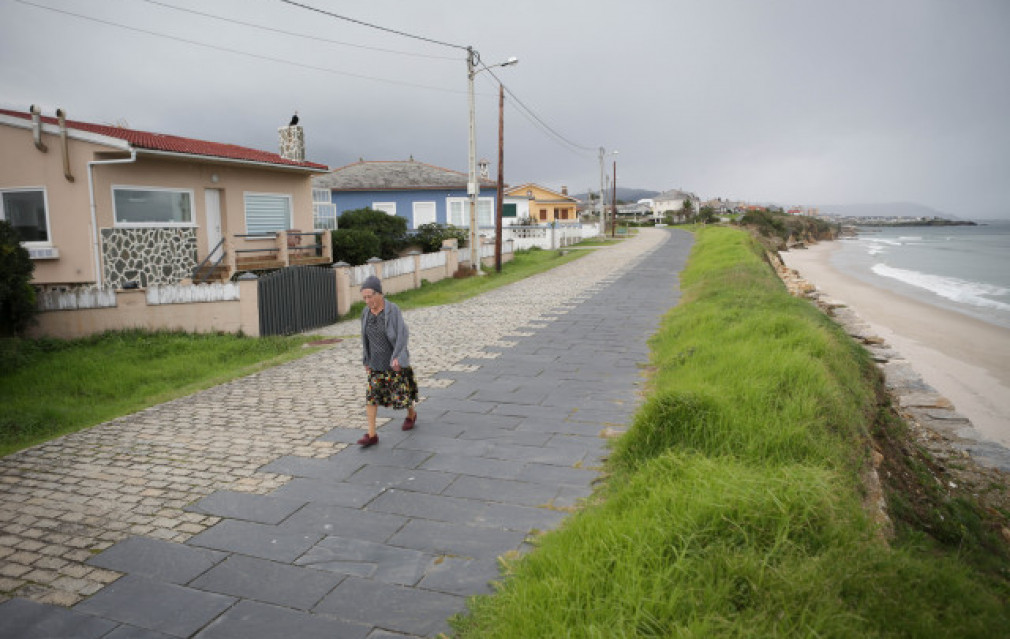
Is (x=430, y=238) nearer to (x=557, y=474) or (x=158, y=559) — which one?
(x=557, y=474)

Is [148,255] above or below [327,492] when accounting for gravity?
above

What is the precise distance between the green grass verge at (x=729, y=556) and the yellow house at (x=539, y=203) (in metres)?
47.0

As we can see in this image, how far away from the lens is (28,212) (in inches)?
547

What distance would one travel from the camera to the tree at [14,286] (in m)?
10.7

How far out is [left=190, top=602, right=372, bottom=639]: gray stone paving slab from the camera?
337 cm

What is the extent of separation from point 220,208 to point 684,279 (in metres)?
13.6

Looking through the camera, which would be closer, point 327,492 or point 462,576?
point 462,576

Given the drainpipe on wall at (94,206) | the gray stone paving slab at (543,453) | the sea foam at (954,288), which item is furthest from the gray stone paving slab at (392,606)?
the sea foam at (954,288)

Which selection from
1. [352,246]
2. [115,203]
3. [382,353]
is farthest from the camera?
[352,246]

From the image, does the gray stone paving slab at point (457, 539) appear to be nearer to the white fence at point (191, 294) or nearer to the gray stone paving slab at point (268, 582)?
the gray stone paving slab at point (268, 582)

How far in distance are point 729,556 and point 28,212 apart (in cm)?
1563

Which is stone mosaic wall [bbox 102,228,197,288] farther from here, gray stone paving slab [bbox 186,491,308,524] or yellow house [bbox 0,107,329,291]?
gray stone paving slab [bbox 186,491,308,524]

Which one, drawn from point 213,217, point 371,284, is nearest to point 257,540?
point 371,284

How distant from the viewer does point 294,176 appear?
65.5 ft
